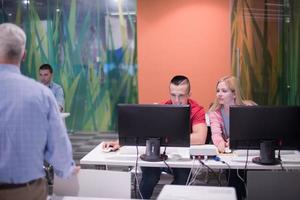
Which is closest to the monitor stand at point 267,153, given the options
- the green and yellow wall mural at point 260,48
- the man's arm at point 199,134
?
the man's arm at point 199,134

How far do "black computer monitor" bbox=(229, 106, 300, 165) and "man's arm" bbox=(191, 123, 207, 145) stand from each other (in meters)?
0.55

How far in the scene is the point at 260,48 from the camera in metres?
5.44

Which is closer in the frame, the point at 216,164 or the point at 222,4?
the point at 216,164

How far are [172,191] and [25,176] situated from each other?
0.83 m

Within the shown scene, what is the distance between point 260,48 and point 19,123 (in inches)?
175

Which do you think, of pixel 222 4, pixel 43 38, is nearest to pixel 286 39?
pixel 222 4

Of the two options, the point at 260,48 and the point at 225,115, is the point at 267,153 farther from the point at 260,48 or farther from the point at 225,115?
the point at 260,48

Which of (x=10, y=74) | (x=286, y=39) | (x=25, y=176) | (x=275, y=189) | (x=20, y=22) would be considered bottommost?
(x=275, y=189)

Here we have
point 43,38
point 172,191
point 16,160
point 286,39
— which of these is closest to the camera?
point 16,160

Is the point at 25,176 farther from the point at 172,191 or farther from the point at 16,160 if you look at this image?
the point at 172,191

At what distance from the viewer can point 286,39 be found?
503 cm

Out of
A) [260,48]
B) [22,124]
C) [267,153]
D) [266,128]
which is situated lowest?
[267,153]

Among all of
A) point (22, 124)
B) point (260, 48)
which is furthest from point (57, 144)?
point (260, 48)

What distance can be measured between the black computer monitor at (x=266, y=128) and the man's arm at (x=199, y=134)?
0.55 meters
